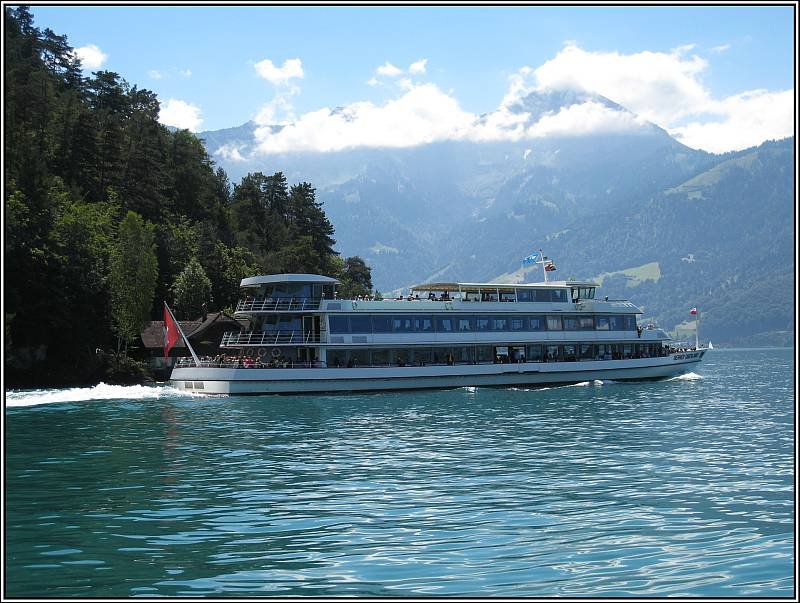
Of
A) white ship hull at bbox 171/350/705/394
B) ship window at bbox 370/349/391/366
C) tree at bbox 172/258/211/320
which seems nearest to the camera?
white ship hull at bbox 171/350/705/394

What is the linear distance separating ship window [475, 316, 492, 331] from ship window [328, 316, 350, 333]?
9628 millimetres

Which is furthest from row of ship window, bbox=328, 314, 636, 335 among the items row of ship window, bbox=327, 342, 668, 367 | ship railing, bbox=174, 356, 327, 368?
ship railing, bbox=174, 356, 327, 368

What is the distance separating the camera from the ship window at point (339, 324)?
1972 inches

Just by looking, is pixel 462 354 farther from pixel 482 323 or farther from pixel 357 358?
pixel 357 358

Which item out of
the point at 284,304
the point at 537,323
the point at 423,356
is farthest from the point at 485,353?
the point at 284,304

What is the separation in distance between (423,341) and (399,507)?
3604cm

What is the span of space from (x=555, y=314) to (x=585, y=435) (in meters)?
29.5

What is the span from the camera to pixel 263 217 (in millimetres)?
105062

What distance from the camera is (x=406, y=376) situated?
51.0m

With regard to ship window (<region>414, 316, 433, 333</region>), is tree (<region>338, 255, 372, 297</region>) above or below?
above

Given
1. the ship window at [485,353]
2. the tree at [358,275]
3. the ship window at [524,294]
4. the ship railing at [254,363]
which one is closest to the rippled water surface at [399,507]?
the ship railing at [254,363]

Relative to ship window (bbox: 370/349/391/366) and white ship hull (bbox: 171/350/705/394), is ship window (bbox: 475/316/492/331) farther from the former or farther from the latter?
ship window (bbox: 370/349/391/366)

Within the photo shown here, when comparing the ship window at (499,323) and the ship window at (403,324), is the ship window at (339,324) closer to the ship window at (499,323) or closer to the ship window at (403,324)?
the ship window at (403,324)

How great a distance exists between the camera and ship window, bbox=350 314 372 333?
50.7m
